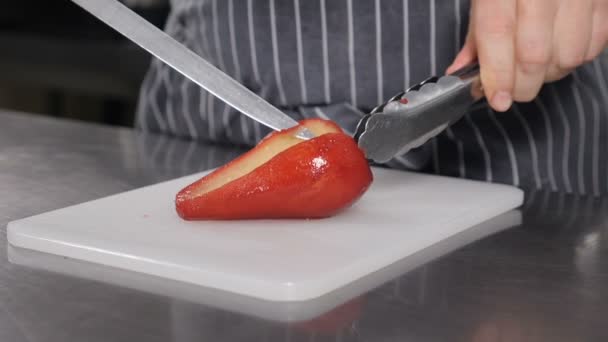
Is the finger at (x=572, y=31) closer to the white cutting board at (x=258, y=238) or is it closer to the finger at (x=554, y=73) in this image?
the finger at (x=554, y=73)

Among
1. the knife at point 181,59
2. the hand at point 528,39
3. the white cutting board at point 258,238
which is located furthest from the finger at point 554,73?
the knife at point 181,59

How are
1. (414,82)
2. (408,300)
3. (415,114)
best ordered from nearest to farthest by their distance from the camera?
(408,300), (415,114), (414,82)

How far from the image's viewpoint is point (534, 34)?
3.06 ft

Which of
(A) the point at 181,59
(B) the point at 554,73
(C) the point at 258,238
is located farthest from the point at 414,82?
(C) the point at 258,238

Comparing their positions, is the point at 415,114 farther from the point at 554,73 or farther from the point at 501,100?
the point at 554,73

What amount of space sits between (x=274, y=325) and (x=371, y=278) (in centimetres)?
13

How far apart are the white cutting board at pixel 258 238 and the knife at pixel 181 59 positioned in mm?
105

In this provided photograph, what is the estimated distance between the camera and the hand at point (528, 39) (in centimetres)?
93

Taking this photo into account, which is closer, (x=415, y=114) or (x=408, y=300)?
(x=408, y=300)

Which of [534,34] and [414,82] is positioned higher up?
[534,34]

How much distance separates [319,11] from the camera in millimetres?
1197

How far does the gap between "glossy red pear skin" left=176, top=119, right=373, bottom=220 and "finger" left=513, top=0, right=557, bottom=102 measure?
230 millimetres

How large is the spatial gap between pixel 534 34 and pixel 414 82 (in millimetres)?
255

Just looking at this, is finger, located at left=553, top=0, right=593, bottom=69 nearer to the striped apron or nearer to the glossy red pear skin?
the striped apron
